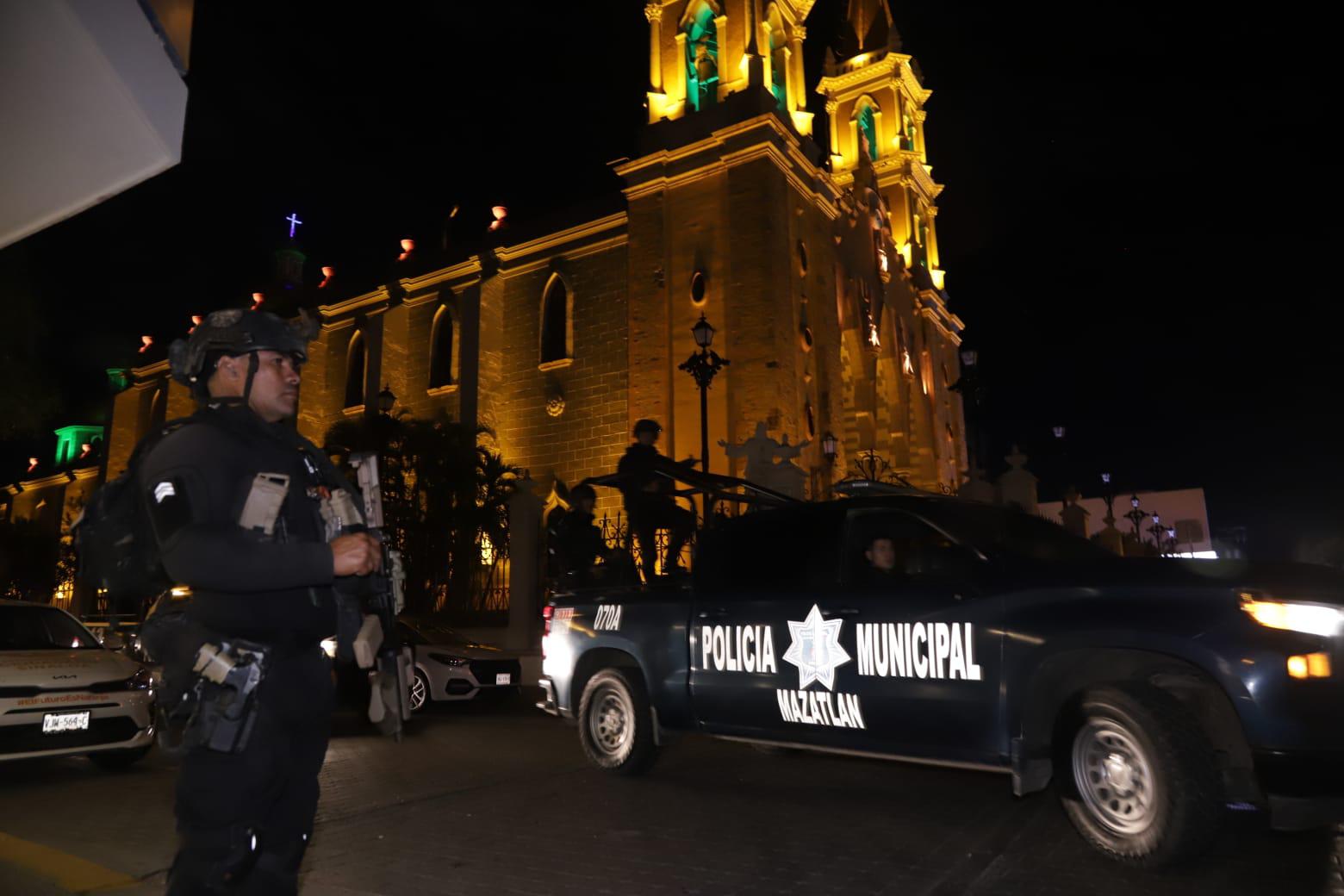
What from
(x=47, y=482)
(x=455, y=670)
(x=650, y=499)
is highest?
(x=47, y=482)

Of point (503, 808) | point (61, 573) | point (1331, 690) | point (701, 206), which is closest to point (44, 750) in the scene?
point (503, 808)

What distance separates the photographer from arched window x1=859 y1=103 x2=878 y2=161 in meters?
41.1

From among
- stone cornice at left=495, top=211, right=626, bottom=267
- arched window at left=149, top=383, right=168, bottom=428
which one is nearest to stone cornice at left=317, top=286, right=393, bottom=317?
stone cornice at left=495, top=211, right=626, bottom=267

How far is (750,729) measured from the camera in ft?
18.6

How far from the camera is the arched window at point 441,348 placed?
3416cm

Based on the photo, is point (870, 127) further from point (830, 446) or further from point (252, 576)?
point (252, 576)

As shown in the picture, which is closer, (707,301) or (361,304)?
Answer: (707,301)

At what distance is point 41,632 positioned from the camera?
25.7ft

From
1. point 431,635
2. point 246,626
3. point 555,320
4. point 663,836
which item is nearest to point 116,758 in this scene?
point 663,836

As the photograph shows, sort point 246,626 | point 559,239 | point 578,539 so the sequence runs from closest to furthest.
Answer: point 246,626, point 578,539, point 559,239

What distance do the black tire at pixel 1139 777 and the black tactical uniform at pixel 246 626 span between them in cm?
350

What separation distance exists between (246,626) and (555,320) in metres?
30.9

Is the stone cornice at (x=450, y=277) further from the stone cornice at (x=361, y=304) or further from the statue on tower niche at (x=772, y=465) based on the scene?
the statue on tower niche at (x=772, y=465)

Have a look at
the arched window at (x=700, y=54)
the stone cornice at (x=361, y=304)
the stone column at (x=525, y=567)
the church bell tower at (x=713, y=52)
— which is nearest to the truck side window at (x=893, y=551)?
the stone column at (x=525, y=567)
